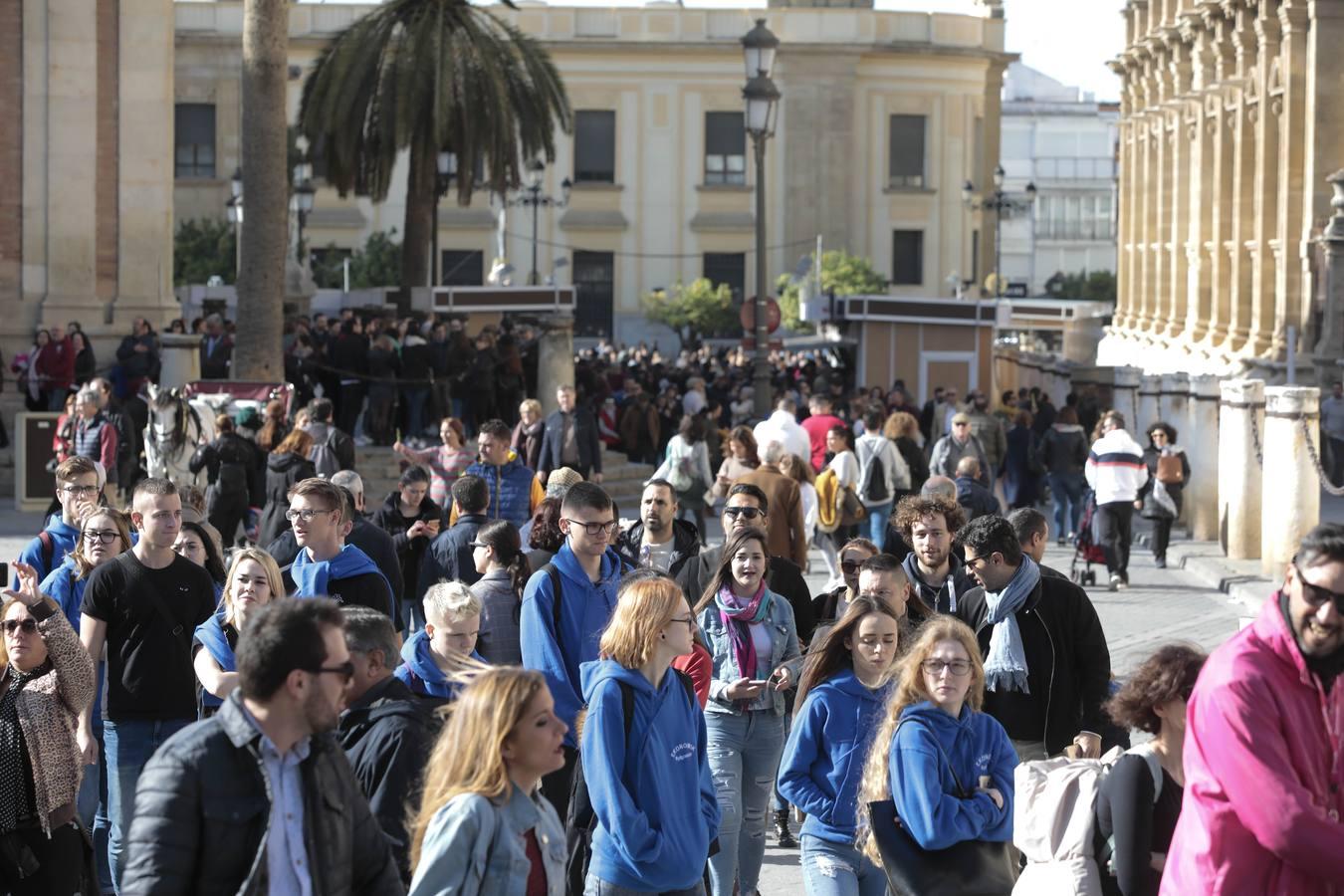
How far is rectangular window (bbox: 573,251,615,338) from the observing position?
72.4 metres

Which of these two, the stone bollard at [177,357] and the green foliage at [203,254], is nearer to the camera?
the stone bollard at [177,357]

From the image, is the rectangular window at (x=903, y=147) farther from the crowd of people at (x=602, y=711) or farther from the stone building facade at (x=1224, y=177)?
the crowd of people at (x=602, y=711)

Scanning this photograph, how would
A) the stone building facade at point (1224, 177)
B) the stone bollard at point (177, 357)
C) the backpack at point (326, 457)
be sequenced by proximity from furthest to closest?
the stone building facade at point (1224, 177) < the stone bollard at point (177, 357) < the backpack at point (326, 457)

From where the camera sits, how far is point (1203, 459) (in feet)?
80.8

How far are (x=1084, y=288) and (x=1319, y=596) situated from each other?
96.1 meters

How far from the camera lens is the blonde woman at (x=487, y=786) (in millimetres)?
5211

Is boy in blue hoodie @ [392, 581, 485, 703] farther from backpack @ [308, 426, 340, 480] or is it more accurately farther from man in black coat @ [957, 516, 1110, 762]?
backpack @ [308, 426, 340, 480]

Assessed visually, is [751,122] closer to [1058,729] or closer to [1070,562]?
[1070,562]

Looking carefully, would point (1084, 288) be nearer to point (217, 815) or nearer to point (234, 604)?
point (234, 604)

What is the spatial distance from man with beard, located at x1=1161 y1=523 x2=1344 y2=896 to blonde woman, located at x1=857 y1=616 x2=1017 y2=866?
4.59ft

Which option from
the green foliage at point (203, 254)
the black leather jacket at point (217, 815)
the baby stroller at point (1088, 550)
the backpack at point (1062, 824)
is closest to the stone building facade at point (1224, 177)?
the baby stroller at point (1088, 550)

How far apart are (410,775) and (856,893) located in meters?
1.74

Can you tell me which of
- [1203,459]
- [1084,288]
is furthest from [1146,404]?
[1084,288]

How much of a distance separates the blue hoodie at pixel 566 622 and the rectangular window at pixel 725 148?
6302cm
